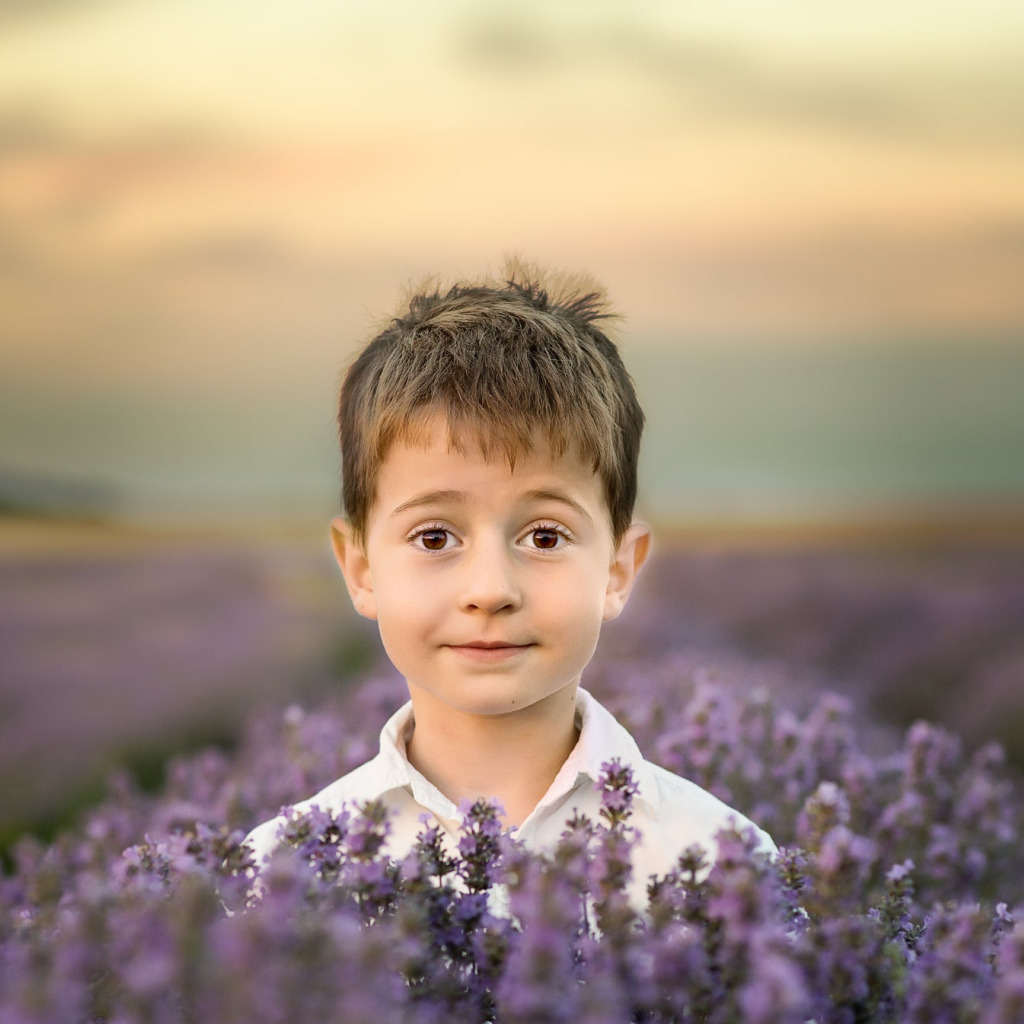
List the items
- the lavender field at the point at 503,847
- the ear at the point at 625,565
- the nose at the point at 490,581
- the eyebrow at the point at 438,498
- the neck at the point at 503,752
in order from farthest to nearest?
the ear at the point at 625,565
the neck at the point at 503,752
the eyebrow at the point at 438,498
the nose at the point at 490,581
the lavender field at the point at 503,847

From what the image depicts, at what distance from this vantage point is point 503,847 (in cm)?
172

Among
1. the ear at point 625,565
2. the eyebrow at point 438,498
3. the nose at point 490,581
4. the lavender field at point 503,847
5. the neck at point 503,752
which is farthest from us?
the ear at point 625,565

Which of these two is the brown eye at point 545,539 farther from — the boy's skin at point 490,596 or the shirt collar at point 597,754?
the shirt collar at point 597,754

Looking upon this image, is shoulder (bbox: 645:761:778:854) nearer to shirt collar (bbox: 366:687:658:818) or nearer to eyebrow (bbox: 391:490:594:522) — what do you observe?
shirt collar (bbox: 366:687:658:818)

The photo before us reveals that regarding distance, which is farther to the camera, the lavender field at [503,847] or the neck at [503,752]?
the neck at [503,752]

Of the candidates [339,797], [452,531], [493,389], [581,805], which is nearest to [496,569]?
[452,531]

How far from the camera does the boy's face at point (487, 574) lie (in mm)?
2176

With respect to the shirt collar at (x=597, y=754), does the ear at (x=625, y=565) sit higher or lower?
higher

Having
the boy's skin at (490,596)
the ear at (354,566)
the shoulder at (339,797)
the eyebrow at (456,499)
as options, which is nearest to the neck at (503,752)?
the boy's skin at (490,596)

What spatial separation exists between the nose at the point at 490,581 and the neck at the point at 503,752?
0.30 meters

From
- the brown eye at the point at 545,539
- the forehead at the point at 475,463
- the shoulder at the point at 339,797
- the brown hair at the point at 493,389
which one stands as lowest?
the shoulder at the point at 339,797

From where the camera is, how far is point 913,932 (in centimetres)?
197

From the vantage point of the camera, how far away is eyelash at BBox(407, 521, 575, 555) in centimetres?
225

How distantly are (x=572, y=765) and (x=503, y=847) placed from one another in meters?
0.58
